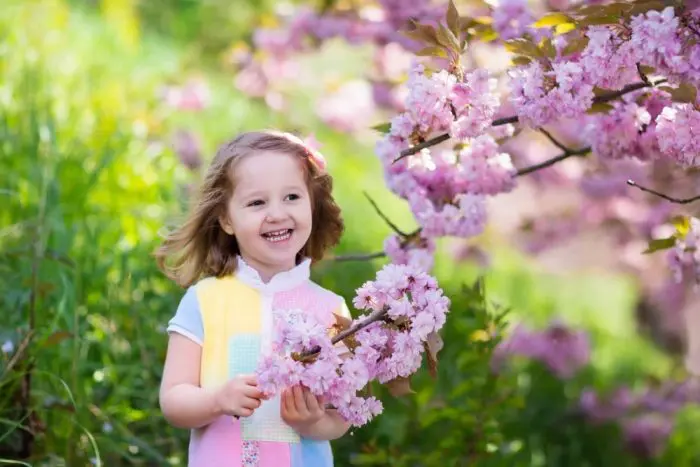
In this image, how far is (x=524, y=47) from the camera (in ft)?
7.97

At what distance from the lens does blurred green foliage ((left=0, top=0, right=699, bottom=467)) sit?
121 inches

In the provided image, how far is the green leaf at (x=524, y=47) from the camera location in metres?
2.43

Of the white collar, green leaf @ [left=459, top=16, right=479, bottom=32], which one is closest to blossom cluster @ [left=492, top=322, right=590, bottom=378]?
green leaf @ [left=459, top=16, right=479, bottom=32]

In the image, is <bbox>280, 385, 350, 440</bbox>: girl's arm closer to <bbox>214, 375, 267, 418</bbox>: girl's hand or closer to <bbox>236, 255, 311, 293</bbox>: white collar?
<bbox>214, 375, 267, 418</bbox>: girl's hand

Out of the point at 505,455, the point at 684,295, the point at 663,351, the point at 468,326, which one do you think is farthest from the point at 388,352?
the point at 663,351

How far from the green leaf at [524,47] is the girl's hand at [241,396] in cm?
92

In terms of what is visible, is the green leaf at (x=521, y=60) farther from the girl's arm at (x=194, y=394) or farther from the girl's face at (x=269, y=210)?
the girl's arm at (x=194, y=394)

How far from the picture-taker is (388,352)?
2.02 m

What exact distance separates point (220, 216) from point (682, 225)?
3.77ft

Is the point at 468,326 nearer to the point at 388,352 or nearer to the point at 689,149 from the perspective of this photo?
the point at 689,149

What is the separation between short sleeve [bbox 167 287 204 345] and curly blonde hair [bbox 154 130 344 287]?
4.7 inches

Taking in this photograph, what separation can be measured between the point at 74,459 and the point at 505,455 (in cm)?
128

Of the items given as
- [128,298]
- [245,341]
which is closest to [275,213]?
[245,341]

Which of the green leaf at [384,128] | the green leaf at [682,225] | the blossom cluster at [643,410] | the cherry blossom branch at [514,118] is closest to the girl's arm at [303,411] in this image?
the cherry blossom branch at [514,118]
